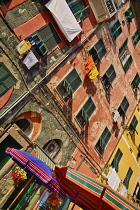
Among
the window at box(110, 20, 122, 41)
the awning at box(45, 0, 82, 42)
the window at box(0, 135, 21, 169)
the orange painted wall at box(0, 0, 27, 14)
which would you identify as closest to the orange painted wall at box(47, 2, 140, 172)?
the window at box(110, 20, 122, 41)

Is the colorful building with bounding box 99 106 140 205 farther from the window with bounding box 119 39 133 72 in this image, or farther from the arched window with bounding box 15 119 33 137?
the arched window with bounding box 15 119 33 137

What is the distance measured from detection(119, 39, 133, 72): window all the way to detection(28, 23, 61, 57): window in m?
8.76

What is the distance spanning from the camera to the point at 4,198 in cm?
923

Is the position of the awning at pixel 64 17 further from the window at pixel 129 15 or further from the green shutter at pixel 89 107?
the window at pixel 129 15

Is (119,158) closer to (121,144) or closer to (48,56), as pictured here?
(121,144)

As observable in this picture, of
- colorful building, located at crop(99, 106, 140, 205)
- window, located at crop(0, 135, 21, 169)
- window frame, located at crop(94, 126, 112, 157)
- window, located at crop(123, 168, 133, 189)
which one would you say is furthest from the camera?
window, located at crop(123, 168, 133, 189)

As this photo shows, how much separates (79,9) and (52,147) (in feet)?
28.2

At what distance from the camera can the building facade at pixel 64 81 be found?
938 cm

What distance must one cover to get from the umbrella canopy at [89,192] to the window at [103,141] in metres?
6.52

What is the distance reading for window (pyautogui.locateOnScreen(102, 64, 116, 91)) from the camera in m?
16.0

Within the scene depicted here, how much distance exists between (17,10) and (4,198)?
856cm

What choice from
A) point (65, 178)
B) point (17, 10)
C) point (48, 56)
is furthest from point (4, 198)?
point (17, 10)

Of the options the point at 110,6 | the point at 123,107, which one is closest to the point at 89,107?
the point at 123,107

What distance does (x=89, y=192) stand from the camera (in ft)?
25.4
